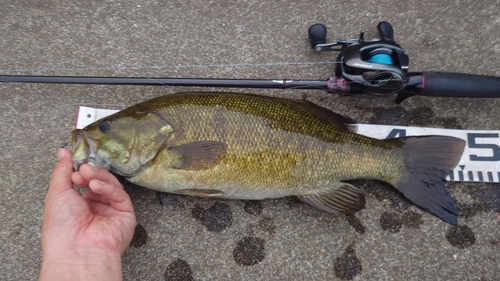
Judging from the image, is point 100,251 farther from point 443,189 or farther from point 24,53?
point 443,189

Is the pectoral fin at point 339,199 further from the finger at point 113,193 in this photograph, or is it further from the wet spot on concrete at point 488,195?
the finger at point 113,193

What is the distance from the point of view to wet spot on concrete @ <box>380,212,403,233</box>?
2232mm

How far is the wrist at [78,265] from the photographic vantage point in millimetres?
1601

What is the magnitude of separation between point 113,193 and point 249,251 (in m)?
0.96

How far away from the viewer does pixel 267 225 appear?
221cm

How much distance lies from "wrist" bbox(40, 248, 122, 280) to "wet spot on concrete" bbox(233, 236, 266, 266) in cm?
77

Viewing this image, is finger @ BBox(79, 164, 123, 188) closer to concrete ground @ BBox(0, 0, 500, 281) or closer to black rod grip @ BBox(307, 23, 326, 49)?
concrete ground @ BBox(0, 0, 500, 281)

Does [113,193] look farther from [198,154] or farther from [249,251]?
[249,251]

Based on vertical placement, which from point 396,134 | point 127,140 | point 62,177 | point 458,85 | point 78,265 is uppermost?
point 458,85

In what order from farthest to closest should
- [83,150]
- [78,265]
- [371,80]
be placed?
[371,80], [83,150], [78,265]

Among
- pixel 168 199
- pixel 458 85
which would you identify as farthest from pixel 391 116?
pixel 168 199

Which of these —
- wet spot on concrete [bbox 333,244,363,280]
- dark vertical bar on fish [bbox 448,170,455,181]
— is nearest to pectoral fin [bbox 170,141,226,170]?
wet spot on concrete [bbox 333,244,363,280]

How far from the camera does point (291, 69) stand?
8.11ft

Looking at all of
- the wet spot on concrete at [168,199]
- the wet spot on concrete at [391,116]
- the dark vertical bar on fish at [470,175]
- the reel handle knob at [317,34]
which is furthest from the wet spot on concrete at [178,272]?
the dark vertical bar on fish at [470,175]
